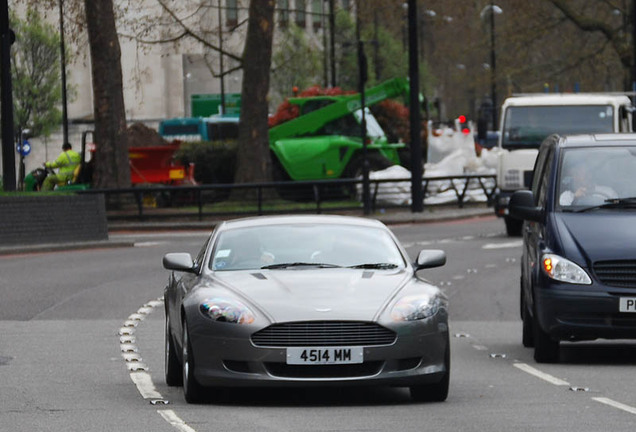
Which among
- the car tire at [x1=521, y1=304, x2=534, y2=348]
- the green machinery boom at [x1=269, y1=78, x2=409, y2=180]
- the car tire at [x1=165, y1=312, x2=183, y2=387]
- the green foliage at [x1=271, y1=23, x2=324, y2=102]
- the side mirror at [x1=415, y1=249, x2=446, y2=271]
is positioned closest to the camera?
the side mirror at [x1=415, y1=249, x2=446, y2=271]

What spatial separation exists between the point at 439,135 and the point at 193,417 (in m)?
40.2

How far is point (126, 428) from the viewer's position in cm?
909

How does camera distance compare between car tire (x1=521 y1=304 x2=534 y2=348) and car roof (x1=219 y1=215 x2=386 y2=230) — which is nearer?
car roof (x1=219 y1=215 x2=386 y2=230)

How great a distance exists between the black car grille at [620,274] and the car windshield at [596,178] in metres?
0.84

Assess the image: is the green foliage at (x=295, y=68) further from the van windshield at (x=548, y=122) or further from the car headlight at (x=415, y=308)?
the car headlight at (x=415, y=308)

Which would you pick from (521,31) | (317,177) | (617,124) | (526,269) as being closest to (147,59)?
(521,31)

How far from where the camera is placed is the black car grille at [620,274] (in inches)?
502

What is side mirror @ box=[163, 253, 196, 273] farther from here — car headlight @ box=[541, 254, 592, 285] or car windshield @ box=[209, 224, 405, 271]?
car headlight @ box=[541, 254, 592, 285]

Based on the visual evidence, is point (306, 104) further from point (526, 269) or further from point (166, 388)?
point (166, 388)

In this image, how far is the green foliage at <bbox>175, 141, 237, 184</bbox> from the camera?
46.5 metres

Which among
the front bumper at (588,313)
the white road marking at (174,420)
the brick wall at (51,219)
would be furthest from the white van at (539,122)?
the white road marking at (174,420)

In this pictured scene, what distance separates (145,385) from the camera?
11.7 meters

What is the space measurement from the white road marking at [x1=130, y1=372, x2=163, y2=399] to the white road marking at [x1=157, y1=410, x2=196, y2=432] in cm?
98

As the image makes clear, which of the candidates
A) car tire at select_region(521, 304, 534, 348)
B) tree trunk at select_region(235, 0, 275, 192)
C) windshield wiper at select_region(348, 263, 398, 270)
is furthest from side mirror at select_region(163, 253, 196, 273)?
tree trunk at select_region(235, 0, 275, 192)
